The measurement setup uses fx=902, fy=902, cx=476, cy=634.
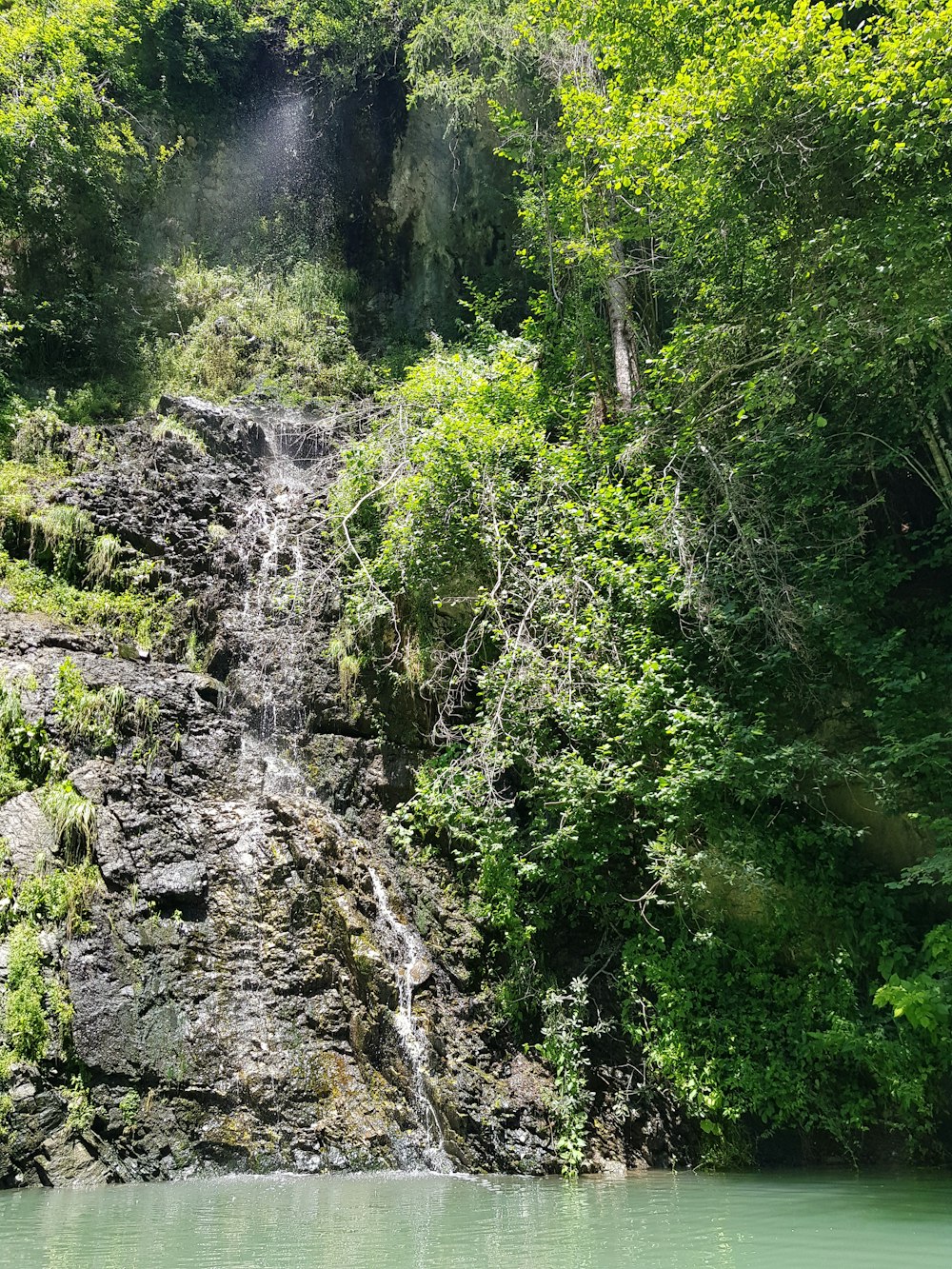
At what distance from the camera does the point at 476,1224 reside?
14.9ft

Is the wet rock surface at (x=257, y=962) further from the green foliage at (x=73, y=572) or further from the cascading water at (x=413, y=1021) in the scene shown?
the green foliage at (x=73, y=572)

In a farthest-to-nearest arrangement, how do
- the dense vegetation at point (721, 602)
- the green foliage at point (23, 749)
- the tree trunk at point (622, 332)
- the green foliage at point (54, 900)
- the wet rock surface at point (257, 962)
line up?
the tree trunk at point (622, 332) → the green foliage at point (23, 749) → the dense vegetation at point (721, 602) → the green foliage at point (54, 900) → the wet rock surface at point (257, 962)

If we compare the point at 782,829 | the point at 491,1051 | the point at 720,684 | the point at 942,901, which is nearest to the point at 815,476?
the point at 720,684

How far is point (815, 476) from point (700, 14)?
194 inches

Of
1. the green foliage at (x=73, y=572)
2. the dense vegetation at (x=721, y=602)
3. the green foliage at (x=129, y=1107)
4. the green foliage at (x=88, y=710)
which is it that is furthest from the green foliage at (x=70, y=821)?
the green foliage at (x=73, y=572)

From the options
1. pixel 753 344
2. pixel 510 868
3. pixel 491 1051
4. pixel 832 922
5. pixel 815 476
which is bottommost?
pixel 491 1051

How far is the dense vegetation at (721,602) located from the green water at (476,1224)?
54.4 inches

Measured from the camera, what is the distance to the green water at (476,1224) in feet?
12.2

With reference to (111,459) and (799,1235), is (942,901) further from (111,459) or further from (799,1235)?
(111,459)

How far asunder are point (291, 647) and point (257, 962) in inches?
154

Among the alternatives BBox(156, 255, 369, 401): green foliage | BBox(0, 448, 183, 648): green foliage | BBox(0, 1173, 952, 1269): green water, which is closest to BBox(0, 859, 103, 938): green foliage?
BBox(0, 1173, 952, 1269): green water

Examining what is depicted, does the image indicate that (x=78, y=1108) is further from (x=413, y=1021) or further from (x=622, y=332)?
(x=622, y=332)

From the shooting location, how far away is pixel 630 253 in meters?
12.3

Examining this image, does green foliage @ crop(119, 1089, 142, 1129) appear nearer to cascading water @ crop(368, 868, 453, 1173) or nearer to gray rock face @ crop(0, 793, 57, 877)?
gray rock face @ crop(0, 793, 57, 877)
